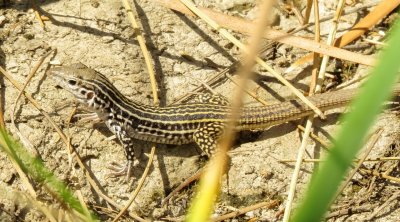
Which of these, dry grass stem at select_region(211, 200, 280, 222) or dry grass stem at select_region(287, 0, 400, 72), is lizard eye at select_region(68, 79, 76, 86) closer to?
dry grass stem at select_region(211, 200, 280, 222)

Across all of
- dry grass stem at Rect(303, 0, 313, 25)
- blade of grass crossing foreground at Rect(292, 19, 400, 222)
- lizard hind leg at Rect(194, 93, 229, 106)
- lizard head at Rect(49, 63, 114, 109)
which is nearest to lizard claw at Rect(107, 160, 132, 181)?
lizard head at Rect(49, 63, 114, 109)

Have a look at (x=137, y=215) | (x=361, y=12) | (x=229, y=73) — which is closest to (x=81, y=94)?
(x=137, y=215)

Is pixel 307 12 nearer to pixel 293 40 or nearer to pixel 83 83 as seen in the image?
pixel 293 40

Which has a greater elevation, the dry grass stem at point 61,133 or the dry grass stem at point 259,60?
the dry grass stem at point 259,60

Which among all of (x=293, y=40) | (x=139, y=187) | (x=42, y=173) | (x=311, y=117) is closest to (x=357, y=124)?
(x=42, y=173)

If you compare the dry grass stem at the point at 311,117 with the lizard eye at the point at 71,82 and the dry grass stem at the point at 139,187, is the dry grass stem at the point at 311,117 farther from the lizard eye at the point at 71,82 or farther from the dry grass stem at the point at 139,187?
the lizard eye at the point at 71,82

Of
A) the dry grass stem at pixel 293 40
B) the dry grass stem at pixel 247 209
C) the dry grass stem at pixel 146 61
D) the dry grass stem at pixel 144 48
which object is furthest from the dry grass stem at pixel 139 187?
the dry grass stem at pixel 293 40
